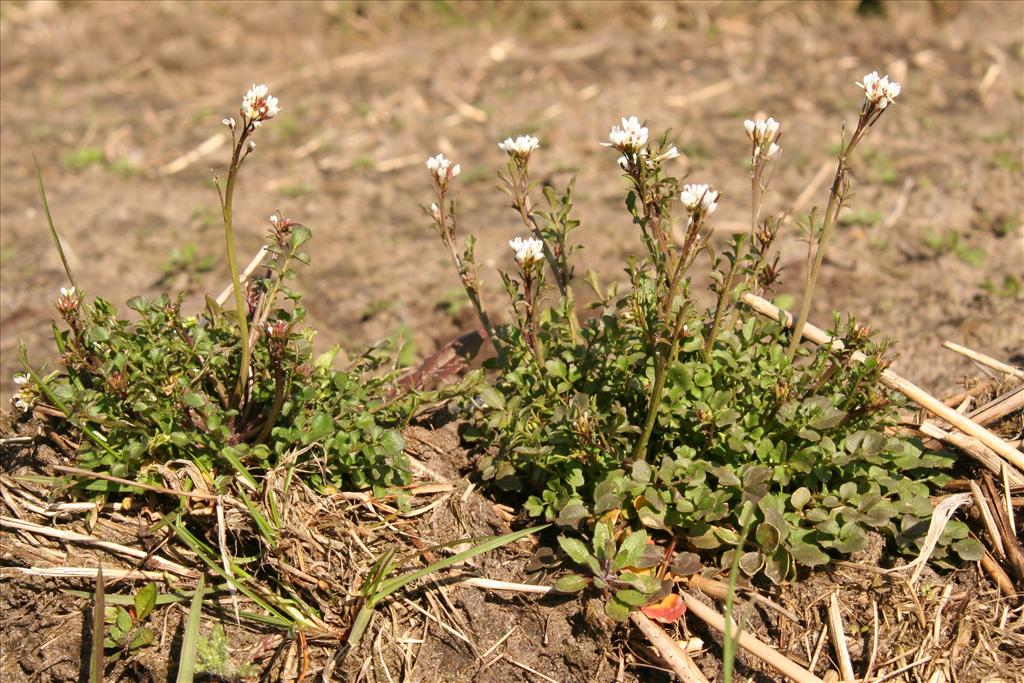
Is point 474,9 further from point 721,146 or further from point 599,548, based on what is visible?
point 599,548

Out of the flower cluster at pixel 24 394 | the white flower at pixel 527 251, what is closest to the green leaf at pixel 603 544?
the white flower at pixel 527 251

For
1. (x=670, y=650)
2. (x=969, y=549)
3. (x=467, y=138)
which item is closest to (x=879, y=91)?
(x=969, y=549)

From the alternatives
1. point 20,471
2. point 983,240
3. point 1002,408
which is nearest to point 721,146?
point 983,240

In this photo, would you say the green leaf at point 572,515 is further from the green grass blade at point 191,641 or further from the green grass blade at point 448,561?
the green grass blade at point 191,641

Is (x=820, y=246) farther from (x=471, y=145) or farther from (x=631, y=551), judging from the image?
(x=471, y=145)

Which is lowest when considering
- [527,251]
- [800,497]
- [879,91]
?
[800,497]

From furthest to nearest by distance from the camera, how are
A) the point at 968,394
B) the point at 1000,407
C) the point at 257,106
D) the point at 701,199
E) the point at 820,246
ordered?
the point at 968,394
the point at 1000,407
the point at 820,246
the point at 257,106
the point at 701,199

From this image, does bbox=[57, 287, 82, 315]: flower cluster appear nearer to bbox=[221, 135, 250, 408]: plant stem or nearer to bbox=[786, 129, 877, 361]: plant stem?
bbox=[221, 135, 250, 408]: plant stem
